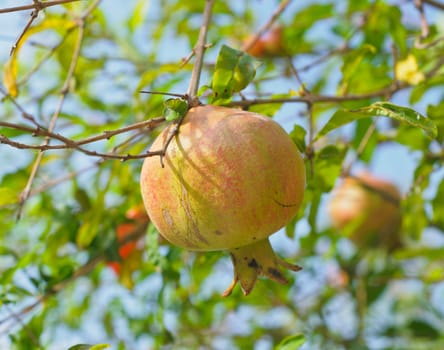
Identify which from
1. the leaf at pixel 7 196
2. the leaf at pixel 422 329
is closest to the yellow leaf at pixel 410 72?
the leaf at pixel 7 196

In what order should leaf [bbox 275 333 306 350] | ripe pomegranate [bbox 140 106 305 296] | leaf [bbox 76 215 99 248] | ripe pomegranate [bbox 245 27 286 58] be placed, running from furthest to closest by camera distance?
1. ripe pomegranate [bbox 245 27 286 58]
2. leaf [bbox 76 215 99 248]
3. leaf [bbox 275 333 306 350]
4. ripe pomegranate [bbox 140 106 305 296]

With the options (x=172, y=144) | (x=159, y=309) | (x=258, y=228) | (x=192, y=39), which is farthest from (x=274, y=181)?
(x=192, y=39)

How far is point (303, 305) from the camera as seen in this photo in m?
3.16

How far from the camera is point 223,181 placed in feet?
3.45

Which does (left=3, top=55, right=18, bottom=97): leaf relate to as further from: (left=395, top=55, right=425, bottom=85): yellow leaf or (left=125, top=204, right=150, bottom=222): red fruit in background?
(left=395, top=55, right=425, bottom=85): yellow leaf

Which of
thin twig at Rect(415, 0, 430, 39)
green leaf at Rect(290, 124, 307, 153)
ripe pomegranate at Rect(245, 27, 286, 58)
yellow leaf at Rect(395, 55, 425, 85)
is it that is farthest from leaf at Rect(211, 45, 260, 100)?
ripe pomegranate at Rect(245, 27, 286, 58)

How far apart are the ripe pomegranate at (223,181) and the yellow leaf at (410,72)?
0.78m

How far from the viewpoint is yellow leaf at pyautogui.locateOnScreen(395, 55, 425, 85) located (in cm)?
180

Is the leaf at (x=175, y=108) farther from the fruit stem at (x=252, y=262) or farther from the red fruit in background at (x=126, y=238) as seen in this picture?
the red fruit in background at (x=126, y=238)

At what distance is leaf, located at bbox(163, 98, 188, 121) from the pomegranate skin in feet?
0.09

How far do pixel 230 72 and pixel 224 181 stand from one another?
1.02ft

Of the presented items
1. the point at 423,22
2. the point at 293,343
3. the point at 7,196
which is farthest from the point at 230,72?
the point at 423,22

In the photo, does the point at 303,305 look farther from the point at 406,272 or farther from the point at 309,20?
the point at 309,20

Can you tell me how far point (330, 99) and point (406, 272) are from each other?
1532 millimetres
